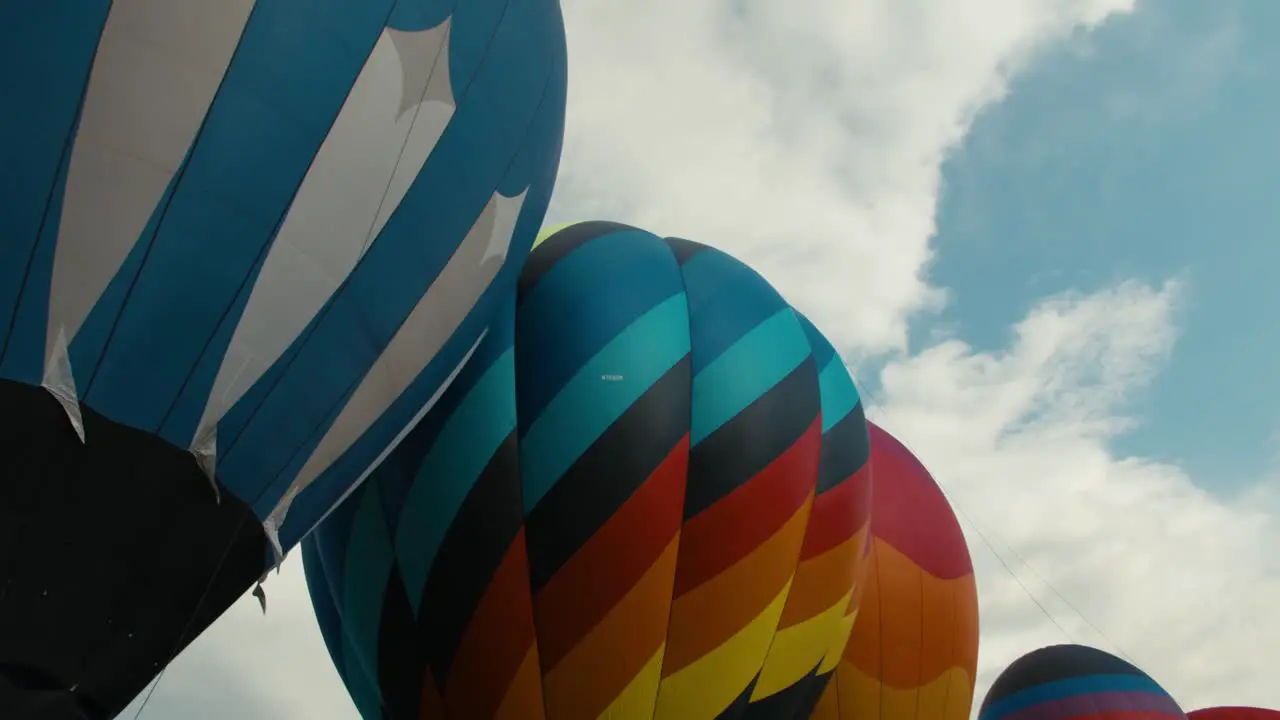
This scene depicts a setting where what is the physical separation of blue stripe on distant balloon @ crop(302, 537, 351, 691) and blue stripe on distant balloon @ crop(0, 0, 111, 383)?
4.17 metres

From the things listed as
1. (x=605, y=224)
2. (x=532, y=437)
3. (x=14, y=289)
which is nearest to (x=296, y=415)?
(x=14, y=289)

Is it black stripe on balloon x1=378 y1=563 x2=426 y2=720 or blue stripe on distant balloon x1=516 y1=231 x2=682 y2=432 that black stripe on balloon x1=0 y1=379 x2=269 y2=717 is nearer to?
black stripe on balloon x1=378 y1=563 x2=426 y2=720

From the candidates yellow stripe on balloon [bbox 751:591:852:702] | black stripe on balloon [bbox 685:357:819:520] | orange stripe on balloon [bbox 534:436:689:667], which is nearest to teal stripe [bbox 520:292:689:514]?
orange stripe on balloon [bbox 534:436:689:667]

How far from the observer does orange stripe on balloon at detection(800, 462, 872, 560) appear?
731 centimetres

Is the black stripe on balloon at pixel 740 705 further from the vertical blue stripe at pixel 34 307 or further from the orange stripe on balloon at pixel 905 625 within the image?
the vertical blue stripe at pixel 34 307

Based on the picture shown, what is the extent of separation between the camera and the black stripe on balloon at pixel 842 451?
299 inches

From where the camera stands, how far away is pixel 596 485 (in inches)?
242

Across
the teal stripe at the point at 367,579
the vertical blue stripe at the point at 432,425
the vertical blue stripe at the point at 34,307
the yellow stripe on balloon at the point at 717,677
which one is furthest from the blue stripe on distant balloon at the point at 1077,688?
the vertical blue stripe at the point at 34,307

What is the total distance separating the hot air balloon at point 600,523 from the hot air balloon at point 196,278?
1415mm

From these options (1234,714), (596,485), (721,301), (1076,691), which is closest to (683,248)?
(721,301)

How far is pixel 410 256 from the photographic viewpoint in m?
4.60

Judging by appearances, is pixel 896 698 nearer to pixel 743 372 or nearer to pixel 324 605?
pixel 743 372

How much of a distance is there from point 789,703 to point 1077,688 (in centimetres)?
615

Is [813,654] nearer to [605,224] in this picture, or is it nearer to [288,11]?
[605,224]
